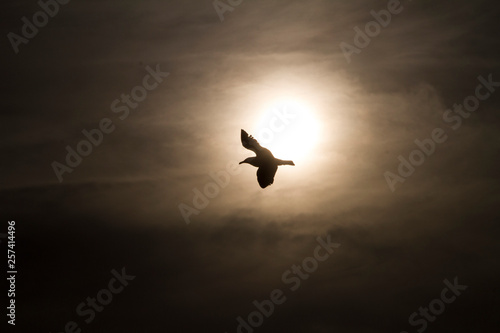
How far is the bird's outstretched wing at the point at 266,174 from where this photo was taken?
69.1 meters

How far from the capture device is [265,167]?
6950 centimetres

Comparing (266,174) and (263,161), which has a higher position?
(263,161)

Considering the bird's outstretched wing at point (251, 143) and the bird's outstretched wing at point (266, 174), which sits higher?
the bird's outstretched wing at point (251, 143)

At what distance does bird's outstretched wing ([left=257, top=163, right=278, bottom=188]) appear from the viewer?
69062 mm

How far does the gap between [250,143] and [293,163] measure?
10.9ft

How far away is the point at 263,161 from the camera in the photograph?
69438mm

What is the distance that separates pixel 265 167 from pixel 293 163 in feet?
6.43

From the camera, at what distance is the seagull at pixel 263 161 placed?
226 ft

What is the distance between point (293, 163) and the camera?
69.2 m

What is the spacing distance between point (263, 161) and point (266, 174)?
0.93 meters

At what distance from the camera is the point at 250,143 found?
68.6 metres

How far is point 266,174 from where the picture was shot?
227 feet

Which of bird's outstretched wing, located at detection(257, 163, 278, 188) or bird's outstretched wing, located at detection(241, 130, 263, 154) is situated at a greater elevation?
bird's outstretched wing, located at detection(241, 130, 263, 154)
